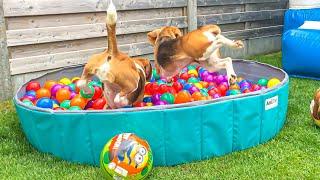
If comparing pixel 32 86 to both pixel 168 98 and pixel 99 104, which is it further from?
pixel 168 98

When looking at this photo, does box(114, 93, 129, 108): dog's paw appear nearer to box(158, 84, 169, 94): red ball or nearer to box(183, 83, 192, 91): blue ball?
box(158, 84, 169, 94): red ball

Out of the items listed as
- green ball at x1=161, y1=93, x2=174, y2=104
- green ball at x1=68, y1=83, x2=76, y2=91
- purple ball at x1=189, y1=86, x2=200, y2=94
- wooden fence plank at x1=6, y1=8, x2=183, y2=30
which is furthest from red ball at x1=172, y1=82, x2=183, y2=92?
wooden fence plank at x1=6, y1=8, x2=183, y2=30

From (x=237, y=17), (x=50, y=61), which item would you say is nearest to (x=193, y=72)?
(x=50, y=61)

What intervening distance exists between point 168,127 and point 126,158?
18.7 inches

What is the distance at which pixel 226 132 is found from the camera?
3.67m

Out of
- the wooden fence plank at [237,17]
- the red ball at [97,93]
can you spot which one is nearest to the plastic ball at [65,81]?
the red ball at [97,93]

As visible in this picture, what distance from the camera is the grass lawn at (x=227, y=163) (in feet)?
11.0

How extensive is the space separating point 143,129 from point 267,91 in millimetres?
1183

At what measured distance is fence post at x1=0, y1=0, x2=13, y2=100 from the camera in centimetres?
525

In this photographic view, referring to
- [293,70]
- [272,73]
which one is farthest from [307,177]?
[293,70]

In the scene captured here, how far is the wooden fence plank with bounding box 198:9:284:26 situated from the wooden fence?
2 cm

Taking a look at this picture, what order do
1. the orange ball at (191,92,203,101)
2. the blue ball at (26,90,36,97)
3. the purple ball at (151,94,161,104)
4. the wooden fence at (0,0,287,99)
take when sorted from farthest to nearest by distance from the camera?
the wooden fence at (0,0,287,99), the blue ball at (26,90,36,97), the purple ball at (151,94,161,104), the orange ball at (191,92,203,101)

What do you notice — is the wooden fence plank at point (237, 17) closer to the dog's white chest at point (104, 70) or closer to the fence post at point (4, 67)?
the fence post at point (4, 67)

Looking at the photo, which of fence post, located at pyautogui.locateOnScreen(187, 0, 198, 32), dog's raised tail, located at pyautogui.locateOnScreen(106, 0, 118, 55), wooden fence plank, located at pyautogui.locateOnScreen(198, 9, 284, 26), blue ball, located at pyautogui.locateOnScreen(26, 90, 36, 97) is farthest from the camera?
wooden fence plank, located at pyautogui.locateOnScreen(198, 9, 284, 26)
